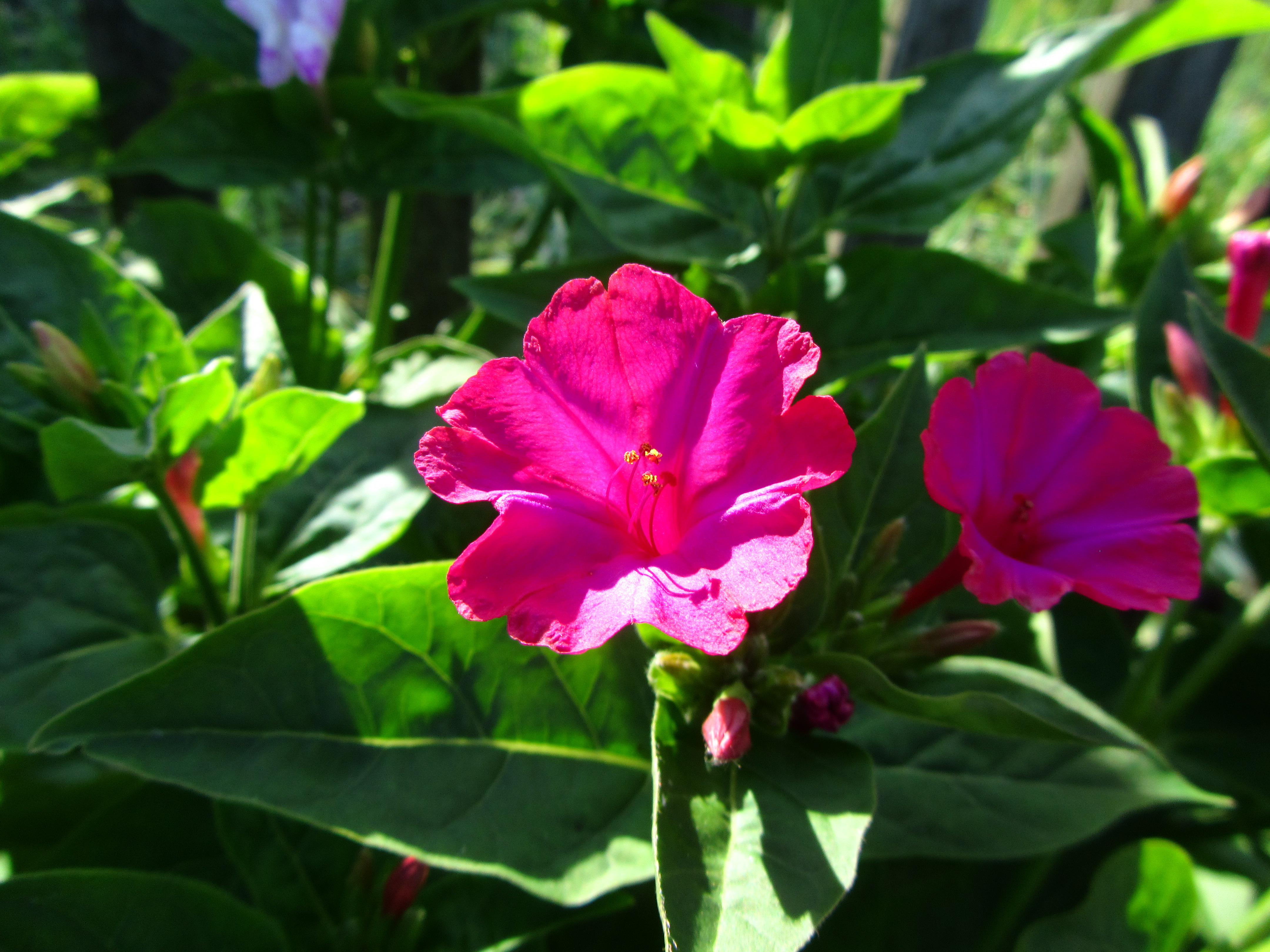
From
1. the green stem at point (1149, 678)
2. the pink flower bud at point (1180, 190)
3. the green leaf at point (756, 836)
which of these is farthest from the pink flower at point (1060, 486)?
the pink flower bud at point (1180, 190)

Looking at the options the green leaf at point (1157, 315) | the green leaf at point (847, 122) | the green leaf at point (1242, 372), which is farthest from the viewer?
the green leaf at point (1157, 315)

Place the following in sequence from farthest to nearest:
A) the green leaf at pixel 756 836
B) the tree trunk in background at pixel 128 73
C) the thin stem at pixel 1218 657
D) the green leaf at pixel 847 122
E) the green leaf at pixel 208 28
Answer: the tree trunk in background at pixel 128 73 < the green leaf at pixel 208 28 < the thin stem at pixel 1218 657 < the green leaf at pixel 847 122 < the green leaf at pixel 756 836

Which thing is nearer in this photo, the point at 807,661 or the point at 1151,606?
the point at 1151,606

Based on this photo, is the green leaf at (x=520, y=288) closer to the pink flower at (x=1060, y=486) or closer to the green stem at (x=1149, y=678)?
the pink flower at (x=1060, y=486)

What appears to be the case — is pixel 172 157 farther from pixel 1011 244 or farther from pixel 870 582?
pixel 1011 244

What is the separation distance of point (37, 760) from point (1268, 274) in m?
2.35

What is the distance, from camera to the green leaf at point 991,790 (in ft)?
4.18

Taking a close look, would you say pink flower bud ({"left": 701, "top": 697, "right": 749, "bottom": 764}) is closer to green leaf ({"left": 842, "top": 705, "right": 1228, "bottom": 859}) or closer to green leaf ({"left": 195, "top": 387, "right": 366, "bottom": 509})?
green leaf ({"left": 842, "top": 705, "right": 1228, "bottom": 859})

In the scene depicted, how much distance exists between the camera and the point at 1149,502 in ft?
3.71

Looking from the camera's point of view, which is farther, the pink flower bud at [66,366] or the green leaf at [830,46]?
the green leaf at [830,46]

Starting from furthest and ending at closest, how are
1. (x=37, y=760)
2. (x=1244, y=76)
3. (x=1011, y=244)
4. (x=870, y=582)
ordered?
(x=1244, y=76) → (x=1011, y=244) → (x=37, y=760) → (x=870, y=582)

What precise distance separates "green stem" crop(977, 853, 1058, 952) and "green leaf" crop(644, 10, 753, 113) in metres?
1.55

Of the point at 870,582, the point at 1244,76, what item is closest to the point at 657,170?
the point at 870,582

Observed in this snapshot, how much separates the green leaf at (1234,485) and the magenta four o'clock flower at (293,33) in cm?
170
